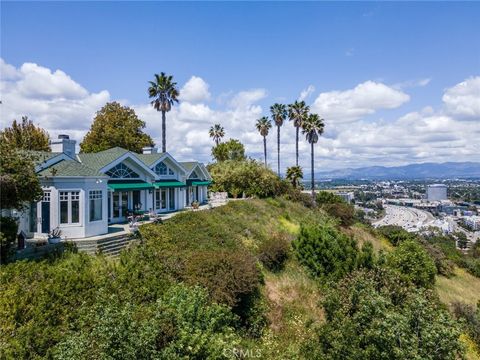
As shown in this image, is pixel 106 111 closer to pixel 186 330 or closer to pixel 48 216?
pixel 48 216

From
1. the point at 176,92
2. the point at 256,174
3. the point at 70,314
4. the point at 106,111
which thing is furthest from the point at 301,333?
the point at 106,111

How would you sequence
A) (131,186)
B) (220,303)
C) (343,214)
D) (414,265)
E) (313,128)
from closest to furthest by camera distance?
(220,303) → (414,265) → (131,186) → (343,214) → (313,128)

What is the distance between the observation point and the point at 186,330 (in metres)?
9.89

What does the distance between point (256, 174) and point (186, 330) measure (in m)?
31.6

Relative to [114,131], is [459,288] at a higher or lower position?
lower

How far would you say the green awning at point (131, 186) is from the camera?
25283 millimetres

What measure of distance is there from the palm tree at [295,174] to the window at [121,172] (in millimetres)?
26822

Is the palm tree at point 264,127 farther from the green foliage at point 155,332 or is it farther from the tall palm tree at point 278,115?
the green foliage at point 155,332

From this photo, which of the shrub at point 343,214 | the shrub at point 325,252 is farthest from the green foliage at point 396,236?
the shrub at point 325,252

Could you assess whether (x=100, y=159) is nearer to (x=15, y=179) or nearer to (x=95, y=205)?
(x=95, y=205)

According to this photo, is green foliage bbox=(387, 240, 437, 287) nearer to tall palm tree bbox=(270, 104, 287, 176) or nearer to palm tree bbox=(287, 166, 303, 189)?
palm tree bbox=(287, 166, 303, 189)

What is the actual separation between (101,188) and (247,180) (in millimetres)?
22258

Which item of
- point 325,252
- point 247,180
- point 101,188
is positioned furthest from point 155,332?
point 247,180

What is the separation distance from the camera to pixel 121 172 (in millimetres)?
26672
